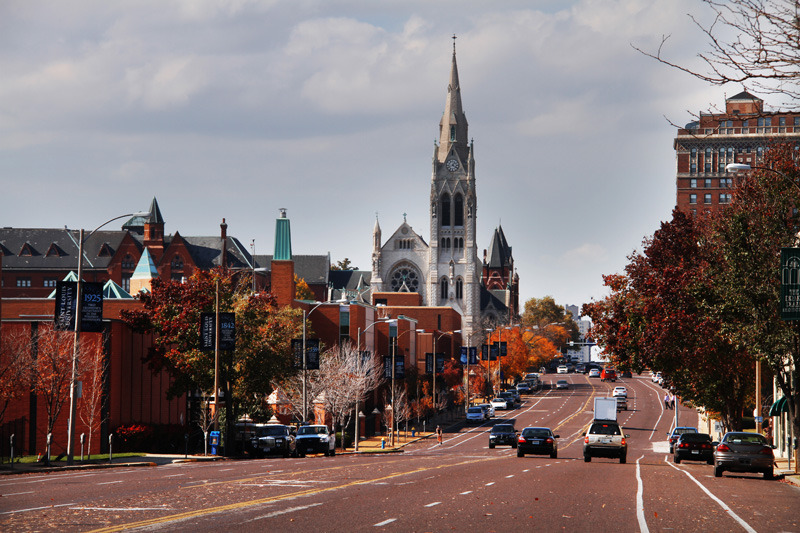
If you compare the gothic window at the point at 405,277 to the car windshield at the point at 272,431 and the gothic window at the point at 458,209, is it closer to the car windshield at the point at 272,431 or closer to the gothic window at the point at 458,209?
the gothic window at the point at 458,209

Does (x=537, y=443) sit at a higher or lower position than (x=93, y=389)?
lower

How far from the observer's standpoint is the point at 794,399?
121 feet

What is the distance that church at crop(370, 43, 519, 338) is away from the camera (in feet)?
579

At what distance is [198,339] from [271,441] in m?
7.94

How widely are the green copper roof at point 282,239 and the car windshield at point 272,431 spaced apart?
33672mm

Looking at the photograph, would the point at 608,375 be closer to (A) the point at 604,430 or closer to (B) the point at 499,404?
(B) the point at 499,404

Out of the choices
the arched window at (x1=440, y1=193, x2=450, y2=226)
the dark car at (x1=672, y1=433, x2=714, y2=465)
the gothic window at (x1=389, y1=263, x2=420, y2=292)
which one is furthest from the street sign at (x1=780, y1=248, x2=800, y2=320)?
the arched window at (x1=440, y1=193, x2=450, y2=226)

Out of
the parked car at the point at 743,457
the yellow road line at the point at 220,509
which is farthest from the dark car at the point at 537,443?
the yellow road line at the point at 220,509

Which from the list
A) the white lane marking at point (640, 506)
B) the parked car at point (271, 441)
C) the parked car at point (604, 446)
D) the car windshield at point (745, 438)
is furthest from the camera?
the parked car at point (271, 441)

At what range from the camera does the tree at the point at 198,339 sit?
49.5 metres

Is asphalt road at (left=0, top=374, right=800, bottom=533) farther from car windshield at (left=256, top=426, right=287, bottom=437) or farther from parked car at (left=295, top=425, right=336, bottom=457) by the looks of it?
parked car at (left=295, top=425, right=336, bottom=457)

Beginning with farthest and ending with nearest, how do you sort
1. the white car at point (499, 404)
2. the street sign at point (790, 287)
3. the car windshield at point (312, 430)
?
the white car at point (499, 404)
the car windshield at point (312, 430)
the street sign at point (790, 287)

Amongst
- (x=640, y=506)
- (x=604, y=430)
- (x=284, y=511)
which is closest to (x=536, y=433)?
(x=604, y=430)

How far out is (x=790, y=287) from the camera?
1064 inches
